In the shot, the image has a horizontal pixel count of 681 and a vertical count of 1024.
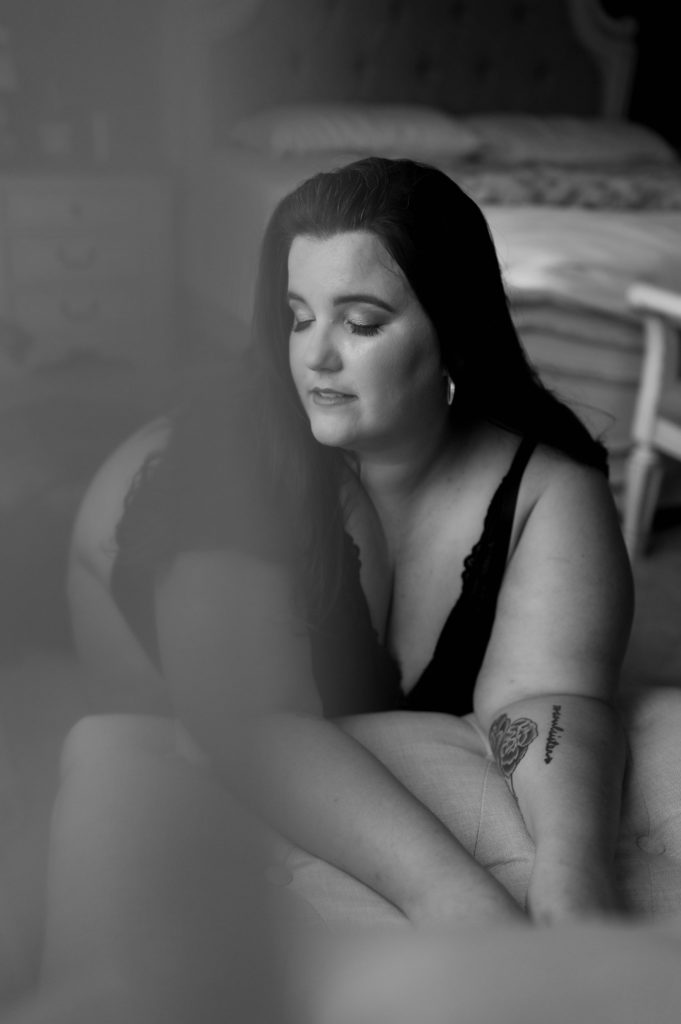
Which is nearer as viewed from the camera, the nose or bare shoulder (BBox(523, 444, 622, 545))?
the nose

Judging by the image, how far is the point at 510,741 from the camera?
46 cm

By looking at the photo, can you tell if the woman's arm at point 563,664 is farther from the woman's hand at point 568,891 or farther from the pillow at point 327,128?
the pillow at point 327,128

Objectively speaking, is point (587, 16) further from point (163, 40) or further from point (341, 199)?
Answer: point (163, 40)

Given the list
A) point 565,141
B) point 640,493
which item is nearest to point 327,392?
point 640,493

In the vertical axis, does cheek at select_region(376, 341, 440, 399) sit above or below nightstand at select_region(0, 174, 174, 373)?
below

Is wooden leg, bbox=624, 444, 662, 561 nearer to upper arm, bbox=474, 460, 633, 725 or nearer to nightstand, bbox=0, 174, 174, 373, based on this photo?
upper arm, bbox=474, 460, 633, 725

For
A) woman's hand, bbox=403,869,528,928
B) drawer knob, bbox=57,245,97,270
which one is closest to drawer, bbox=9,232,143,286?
drawer knob, bbox=57,245,97,270

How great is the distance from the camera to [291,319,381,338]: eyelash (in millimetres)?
341

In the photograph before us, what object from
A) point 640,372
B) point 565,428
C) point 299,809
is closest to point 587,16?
point 640,372

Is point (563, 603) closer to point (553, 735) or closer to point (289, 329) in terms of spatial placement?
point (553, 735)

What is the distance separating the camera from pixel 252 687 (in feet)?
0.70

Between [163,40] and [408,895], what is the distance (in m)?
0.31

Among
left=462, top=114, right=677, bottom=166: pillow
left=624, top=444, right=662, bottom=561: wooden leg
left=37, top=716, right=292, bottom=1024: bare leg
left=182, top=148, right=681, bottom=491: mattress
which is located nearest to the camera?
left=37, top=716, right=292, bottom=1024: bare leg

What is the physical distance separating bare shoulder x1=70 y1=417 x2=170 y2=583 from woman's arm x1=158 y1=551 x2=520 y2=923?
0.12 feet
